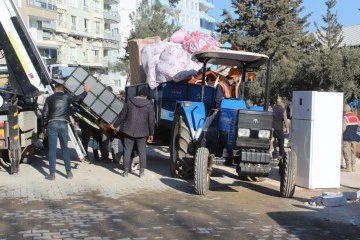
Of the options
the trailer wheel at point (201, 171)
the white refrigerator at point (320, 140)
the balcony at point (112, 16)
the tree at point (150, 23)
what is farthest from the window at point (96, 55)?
the trailer wheel at point (201, 171)

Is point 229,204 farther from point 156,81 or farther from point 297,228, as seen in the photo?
point 156,81

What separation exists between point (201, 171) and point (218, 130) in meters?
1.05

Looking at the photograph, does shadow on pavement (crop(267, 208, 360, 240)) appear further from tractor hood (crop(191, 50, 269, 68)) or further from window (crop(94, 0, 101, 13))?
window (crop(94, 0, 101, 13))

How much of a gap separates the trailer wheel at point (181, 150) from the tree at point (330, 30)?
36914 millimetres

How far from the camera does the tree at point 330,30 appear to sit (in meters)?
45.4

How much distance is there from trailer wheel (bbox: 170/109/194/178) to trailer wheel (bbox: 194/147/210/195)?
1013mm

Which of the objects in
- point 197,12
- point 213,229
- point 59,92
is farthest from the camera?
point 197,12

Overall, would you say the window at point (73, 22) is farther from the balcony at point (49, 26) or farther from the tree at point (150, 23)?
the tree at point (150, 23)

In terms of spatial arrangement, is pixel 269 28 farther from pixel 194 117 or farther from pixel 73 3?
pixel 73 3

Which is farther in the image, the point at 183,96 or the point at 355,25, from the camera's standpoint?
the point at 355,25

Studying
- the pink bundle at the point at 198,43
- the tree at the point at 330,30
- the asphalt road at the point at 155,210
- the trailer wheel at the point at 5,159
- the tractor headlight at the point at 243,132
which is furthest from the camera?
the tree at the point at 330,30

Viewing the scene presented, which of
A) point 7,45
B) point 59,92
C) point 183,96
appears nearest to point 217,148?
point 183,96

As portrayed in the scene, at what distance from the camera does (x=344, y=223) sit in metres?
7.05

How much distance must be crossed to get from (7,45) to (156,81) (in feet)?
10.4
